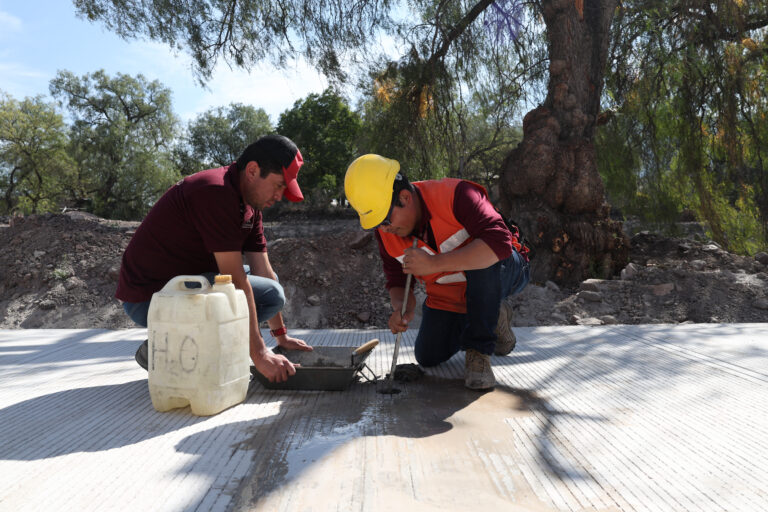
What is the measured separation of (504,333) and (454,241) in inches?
Answer: 26.3

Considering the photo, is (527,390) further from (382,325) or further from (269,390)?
(382,325)

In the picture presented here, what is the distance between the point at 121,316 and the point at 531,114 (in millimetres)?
5240

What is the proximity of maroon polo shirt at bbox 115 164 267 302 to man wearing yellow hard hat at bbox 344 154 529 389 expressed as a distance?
47 cm

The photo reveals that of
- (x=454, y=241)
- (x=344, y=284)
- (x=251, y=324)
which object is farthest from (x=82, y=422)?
(x=344, y=284)

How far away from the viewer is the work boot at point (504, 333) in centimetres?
256

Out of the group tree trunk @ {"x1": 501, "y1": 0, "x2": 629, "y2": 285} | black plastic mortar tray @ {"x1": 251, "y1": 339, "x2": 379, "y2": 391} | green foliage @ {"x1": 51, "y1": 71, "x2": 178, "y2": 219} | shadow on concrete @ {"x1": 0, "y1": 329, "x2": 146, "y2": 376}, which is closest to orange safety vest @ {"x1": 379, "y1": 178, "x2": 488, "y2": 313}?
black plastic mortar tray @ {"x1": 251, "y1": 339, "x2": 379, "y2": 391}

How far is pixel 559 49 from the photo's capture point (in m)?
5.15

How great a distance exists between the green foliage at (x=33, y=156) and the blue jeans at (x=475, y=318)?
883 inches

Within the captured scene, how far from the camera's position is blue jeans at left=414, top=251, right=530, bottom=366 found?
2.16 meters

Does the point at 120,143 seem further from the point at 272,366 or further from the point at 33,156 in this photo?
the point at 272,366

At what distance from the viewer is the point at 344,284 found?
5.67 meters

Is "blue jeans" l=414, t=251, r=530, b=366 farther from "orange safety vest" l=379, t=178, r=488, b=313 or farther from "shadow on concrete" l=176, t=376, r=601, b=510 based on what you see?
"shadow on concrete" l=176, t=376, r=601, b=510

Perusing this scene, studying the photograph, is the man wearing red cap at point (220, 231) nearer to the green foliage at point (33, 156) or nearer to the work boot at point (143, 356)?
the work boot at point (143, 356)

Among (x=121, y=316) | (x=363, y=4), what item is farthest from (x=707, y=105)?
(x=121, y=316)
